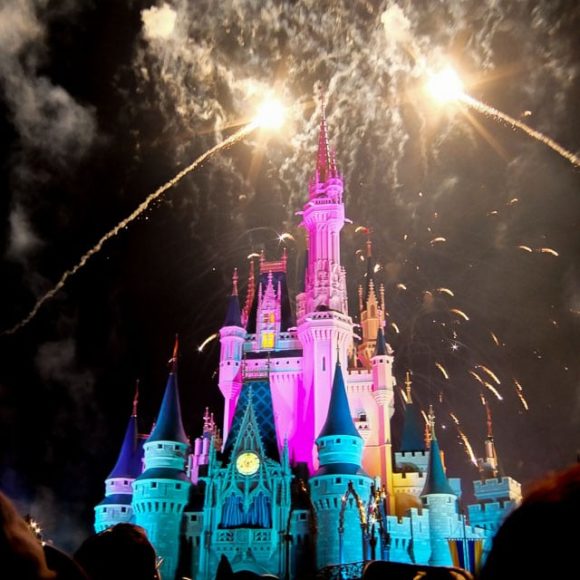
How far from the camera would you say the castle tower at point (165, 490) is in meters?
39.4

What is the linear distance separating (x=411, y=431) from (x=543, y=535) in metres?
45.6

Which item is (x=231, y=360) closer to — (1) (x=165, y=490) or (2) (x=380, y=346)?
(2) (x=380, y=346)

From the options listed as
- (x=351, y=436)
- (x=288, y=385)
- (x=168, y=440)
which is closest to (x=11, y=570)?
(x=351, y=436)

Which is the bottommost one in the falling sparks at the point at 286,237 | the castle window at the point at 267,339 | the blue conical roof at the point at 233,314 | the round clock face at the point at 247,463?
the round clock face at the point at 247,463

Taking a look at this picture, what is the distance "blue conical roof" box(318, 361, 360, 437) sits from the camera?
1577 inches

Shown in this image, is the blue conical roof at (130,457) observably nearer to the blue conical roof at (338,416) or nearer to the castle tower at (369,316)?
the blue conical roof at (338,416)

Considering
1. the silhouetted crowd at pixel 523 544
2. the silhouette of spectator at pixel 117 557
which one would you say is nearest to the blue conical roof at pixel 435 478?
the silhouette of spectator at pixel 117 557

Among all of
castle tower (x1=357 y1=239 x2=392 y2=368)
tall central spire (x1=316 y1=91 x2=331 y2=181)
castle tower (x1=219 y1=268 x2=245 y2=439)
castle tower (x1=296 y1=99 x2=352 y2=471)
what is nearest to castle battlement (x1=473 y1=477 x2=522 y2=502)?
castle tower (x1=296 y1=99 x2=352 y2=471)

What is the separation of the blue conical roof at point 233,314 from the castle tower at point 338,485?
9.96 meters

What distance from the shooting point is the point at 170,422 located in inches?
1700

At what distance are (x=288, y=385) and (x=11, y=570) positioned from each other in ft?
148

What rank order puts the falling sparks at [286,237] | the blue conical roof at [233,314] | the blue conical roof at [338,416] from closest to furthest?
the blue conical roof at [338,416], the blue conical roof at [233,314], the falling sparks at [286,237]

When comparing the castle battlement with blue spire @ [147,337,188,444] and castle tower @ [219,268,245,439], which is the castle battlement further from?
blue spire @ [147,337,188,444]

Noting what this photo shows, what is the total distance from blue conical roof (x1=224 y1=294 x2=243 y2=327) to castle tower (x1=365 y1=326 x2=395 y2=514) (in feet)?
31.8
